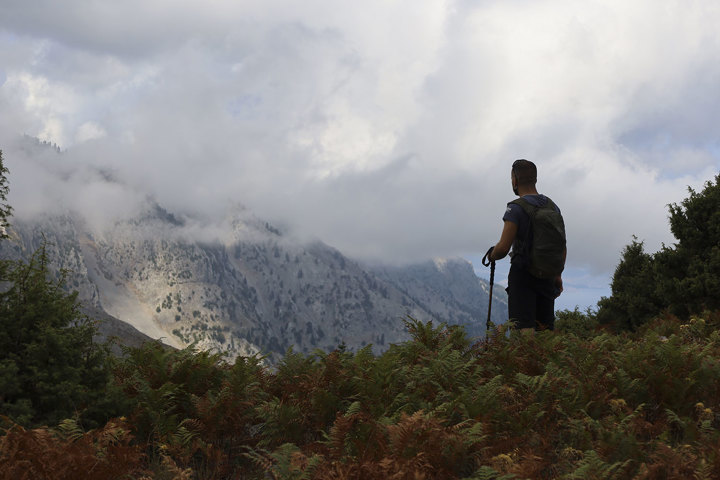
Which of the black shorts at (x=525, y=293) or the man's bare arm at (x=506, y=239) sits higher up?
the man's bare arm at (x=506, y=239)

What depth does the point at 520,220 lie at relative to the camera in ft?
29.5

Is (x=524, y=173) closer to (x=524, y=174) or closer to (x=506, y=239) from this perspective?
(x=524, y=174)

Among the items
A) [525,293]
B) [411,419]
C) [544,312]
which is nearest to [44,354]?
[411,419]

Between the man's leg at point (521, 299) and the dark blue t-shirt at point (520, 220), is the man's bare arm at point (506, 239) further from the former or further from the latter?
the man's leg at point (521, 299)

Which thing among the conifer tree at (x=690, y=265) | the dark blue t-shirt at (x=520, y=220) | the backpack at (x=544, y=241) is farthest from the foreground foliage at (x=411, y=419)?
the conifer tree at (x=690, y=265)

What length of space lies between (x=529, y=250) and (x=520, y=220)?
21.0 inches

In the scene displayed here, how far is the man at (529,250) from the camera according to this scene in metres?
8.88

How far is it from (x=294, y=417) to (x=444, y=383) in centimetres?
184

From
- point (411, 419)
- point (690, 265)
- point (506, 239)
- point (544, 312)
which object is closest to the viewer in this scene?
point (411, 419)

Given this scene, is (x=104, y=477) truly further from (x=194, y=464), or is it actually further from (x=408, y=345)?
(x=408, y=345)

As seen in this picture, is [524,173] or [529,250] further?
[524,173]

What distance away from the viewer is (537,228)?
29.2 feet

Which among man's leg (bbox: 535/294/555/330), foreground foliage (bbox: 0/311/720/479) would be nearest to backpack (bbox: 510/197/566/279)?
man's leg (bbox: 535/294/555/330)

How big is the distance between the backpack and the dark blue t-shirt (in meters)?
0.05
